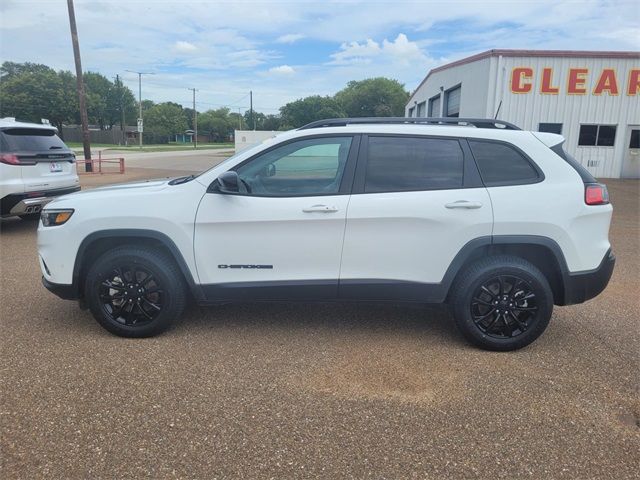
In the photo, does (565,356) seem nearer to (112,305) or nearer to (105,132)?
(112,305)

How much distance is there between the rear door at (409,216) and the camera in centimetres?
372

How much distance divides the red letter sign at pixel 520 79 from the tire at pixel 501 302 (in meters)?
17.0

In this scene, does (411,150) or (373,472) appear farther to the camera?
(411,150)

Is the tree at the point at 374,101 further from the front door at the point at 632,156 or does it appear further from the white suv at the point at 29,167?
the white suv at the point at 29,167

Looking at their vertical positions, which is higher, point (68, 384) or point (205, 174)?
point (205, 174)

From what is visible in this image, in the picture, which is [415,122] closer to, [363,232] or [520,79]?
[363,232]

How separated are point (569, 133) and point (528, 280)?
18.2 m

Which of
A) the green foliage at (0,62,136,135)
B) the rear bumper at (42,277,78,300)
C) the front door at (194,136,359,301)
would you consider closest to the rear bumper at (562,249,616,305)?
the front door at (194,136,359,301)

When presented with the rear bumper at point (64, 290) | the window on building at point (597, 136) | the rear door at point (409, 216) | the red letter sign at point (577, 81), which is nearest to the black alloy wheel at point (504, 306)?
the rear door at point (409, 216)

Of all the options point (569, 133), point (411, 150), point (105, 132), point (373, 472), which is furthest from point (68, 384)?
point (105, 132)

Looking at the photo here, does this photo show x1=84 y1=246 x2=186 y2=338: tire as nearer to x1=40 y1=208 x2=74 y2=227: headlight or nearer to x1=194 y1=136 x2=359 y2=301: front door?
x1=194 y1=136 x2=359 y2=301: front door

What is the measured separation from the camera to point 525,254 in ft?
12.8

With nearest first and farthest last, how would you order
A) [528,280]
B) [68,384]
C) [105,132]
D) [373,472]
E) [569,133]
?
[373,472] → [68,384] → [528,280] → [569,133] → [105,132]

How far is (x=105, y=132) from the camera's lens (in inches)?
2943
